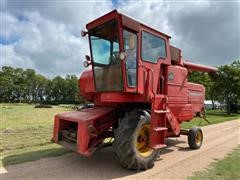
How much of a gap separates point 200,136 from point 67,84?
304 ft

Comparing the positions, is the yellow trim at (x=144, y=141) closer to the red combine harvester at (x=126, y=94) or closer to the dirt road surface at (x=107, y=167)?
the red combine harvester at (x=126, y=94)

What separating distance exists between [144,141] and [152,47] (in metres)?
2.41

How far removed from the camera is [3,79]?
284 ft

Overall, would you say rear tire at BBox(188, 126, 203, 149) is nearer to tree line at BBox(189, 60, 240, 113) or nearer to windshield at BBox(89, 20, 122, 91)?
windshield at BBox(89, 20, 122, 91)

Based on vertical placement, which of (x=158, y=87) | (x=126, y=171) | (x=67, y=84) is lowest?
(x=126, y=171)

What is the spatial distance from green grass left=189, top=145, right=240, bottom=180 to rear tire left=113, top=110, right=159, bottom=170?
43.3 inches

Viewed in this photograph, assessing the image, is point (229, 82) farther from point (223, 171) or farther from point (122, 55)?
point (122, 55)

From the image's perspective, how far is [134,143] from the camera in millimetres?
5652

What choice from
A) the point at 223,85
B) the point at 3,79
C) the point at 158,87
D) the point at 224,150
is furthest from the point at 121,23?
the point at 3,79

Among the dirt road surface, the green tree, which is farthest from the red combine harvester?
the green tree

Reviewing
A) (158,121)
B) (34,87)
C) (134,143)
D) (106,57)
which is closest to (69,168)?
(134,143)

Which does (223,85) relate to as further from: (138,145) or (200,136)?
(138,145)

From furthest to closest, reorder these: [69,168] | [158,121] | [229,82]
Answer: [229,82] < [158,121] < [69,168]

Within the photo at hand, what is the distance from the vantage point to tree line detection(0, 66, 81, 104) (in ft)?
303
